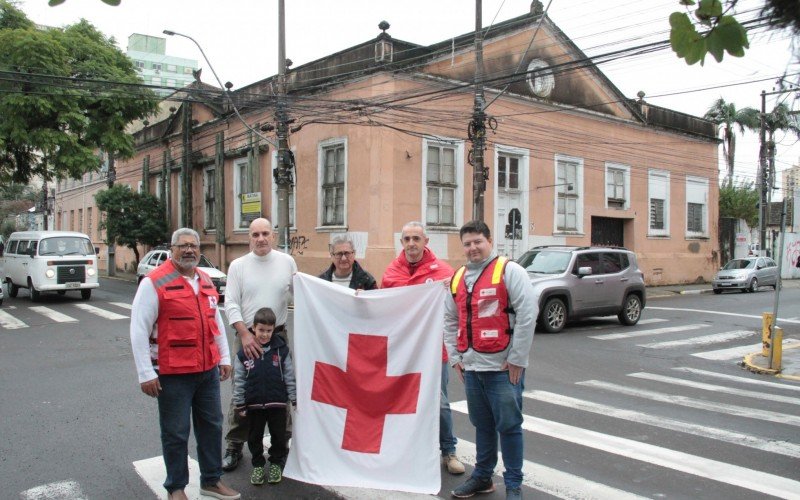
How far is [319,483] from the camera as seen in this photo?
450 centimetres

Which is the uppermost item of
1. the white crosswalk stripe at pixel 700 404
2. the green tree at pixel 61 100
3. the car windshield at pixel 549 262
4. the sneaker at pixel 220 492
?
the green tree at pixel 61 100

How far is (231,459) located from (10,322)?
1232 centimetres

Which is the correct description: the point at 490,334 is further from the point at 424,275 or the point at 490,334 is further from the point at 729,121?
the point at 729,121

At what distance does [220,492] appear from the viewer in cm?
438

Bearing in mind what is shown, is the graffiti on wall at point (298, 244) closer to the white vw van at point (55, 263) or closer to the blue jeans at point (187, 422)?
the white vw van at point (55, 263)

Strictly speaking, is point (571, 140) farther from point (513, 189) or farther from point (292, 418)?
point (292, 418)

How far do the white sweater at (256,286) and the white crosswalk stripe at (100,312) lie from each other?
38.9 feet

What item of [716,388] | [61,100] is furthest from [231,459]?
[61,100]

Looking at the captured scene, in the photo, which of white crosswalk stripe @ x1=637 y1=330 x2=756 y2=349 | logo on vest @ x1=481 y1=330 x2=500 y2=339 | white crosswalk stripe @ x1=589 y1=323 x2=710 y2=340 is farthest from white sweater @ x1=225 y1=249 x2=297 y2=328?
white crosswalk stripe @ x1=589 y1=323 x2=710 y2=340

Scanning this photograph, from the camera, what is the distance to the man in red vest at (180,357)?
13.4 ft

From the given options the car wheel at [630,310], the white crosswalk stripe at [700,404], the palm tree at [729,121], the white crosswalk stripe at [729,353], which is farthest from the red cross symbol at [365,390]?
the palm tree at [729,121]

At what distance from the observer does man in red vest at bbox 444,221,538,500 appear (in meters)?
4.15

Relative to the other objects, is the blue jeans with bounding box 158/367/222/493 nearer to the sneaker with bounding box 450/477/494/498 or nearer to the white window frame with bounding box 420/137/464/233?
the sneaker with bounding box 450/477/494/498

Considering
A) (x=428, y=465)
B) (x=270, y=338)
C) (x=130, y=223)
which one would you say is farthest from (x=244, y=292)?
(x=130, y=223)
